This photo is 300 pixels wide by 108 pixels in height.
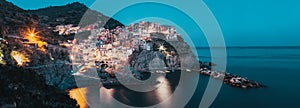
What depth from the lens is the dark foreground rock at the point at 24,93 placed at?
6.64 meters

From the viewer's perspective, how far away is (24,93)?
292 inches

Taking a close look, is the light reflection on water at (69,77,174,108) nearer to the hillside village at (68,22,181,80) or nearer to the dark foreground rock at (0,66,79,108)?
the dark foreground rock at (0,66,79,108)

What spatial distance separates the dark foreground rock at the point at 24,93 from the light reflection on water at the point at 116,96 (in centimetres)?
347

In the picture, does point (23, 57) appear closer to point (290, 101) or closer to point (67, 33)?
point (290, 101)

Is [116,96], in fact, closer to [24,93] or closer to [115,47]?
[24,93]

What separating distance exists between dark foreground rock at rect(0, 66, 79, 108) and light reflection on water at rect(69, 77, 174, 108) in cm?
347

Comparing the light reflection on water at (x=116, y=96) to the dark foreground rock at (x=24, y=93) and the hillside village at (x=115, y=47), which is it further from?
the hillside village at (x=115, y=47)

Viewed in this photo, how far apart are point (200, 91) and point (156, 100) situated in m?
4.28

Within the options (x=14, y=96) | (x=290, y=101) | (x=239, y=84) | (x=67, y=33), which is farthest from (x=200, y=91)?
(x=67, y=33)

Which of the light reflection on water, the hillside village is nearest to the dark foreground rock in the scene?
the light reflection on water

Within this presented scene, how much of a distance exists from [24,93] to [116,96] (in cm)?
794

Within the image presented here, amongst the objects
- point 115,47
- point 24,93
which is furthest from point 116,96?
point 115,47

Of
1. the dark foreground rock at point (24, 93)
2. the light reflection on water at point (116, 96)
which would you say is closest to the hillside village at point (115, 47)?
the light reflection on water at point (116, 96)

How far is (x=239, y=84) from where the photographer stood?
1791cm
